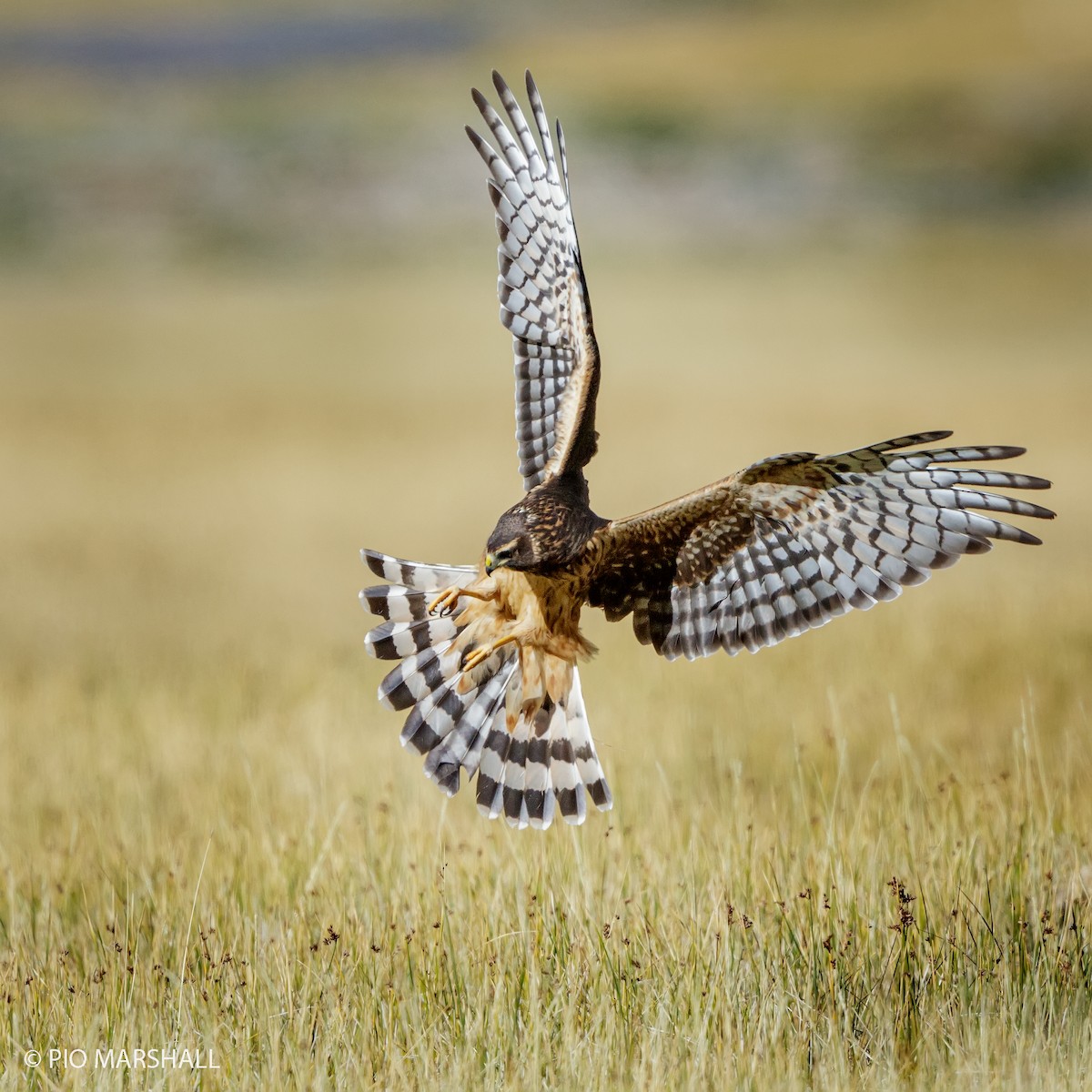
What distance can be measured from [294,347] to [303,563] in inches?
1322

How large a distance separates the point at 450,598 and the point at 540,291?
1.54 metres

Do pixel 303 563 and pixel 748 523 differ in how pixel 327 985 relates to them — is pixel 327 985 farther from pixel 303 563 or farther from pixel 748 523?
pixel 303 563

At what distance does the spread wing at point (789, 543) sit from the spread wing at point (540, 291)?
1.99 feet

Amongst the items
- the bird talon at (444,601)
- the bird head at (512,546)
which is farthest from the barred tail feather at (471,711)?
the bird head at (512,546)

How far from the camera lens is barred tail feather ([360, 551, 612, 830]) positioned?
5359 millimetres

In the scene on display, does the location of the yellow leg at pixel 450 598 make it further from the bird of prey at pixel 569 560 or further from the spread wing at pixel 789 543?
the spread wing at pixel 789 543

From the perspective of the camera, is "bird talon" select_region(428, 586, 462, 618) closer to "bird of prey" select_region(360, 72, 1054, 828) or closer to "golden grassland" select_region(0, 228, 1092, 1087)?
"bird of prey" select_region(360, 72, 1054, 828)

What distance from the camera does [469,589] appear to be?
512 cm

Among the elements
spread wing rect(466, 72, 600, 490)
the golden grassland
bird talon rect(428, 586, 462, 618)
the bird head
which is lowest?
the golden grassland

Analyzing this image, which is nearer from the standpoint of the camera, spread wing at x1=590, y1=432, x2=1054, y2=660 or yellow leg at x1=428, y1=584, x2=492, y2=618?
spread wing at x1=590, y1=432, x2=1054, y2=660

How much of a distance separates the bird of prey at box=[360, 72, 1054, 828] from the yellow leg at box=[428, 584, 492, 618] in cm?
1

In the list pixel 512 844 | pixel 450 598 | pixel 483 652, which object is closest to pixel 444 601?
pixel 450 598

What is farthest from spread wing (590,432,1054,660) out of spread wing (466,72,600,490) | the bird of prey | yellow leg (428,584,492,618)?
spread wing (466,72,600,490)

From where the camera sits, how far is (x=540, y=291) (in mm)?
5922
